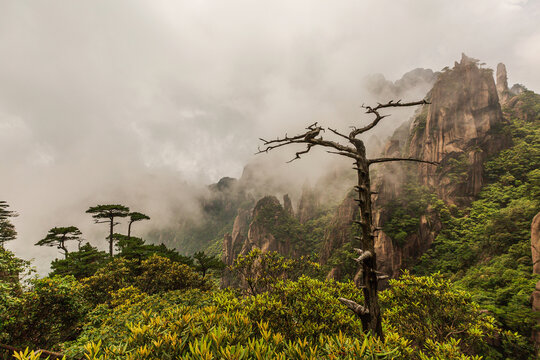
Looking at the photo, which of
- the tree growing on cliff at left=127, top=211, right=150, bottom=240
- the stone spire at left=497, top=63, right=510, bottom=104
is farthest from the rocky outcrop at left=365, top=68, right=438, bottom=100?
the tree growing on cliff at left=127, top=211, right=150, bottom=240

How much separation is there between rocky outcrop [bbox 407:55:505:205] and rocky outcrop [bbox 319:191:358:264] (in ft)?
56.6

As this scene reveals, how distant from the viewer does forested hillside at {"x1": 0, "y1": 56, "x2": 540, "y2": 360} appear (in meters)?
3.53

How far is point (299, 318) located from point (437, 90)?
230 feet

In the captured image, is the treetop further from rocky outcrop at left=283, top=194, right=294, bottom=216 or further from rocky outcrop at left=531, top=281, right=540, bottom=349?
rocky outcrop at left=283, top=194, right=294, bottom=216

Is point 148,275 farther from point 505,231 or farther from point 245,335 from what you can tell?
point 505,231

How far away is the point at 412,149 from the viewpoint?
55875 mm

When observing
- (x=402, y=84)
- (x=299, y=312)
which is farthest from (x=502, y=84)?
(x=299, y=312)

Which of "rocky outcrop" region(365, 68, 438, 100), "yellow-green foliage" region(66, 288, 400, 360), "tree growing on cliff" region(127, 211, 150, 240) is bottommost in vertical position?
"yellow-green foliage" region(66, 288, 400, 360)

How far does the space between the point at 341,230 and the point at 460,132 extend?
34.4 meters

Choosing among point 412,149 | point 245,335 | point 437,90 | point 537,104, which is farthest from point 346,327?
point 537,104

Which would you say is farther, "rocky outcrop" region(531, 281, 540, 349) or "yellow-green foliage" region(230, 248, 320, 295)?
"rocky outcrop" region(531, 281, 540, 349)

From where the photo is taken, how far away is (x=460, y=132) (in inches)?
1799

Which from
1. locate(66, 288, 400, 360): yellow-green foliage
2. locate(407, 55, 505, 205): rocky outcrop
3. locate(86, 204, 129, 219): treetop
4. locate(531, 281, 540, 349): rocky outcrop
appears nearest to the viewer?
locate(66, 288, 400, 360): yellow-green foliage

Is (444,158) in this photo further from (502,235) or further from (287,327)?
(287,327)
